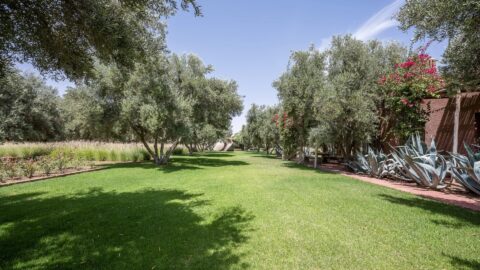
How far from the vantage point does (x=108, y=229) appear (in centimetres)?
472

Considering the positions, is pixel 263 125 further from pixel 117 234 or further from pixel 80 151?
pixel 117 234

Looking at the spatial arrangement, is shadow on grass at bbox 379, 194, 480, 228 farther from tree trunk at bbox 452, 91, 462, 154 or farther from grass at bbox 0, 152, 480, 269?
tree trunk at bbox 452, 91, 462, 154

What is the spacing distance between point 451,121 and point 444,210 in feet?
27.3

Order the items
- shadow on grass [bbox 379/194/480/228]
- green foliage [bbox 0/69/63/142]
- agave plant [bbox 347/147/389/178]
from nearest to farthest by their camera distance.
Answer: shadow on grass [bbox 379/194/480/228]
agave plant [bbox 347/147/389/178]
green foliage [bbox 0/69/63/142]

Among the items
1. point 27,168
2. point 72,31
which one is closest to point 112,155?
point 27,168

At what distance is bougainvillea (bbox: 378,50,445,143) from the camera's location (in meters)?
11.0

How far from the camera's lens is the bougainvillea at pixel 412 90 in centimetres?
1098

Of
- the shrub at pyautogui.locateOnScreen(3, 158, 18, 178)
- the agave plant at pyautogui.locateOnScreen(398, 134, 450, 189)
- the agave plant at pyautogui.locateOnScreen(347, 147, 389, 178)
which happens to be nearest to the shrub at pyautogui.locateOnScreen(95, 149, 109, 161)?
the shrub at pyautogui.locateOnScreen(3, 158, 18, 178)

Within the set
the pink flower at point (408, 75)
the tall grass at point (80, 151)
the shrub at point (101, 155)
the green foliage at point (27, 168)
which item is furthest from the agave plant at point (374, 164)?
the shrub at point (101, 155)

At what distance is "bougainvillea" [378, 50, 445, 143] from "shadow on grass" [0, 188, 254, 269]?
10365 millimetres

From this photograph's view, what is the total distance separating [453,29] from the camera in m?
5.29

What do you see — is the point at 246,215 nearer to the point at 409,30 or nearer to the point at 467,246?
the point at 467,246

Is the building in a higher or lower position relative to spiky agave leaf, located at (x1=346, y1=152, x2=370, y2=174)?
higher

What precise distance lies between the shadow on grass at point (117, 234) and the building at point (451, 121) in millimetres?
12048
